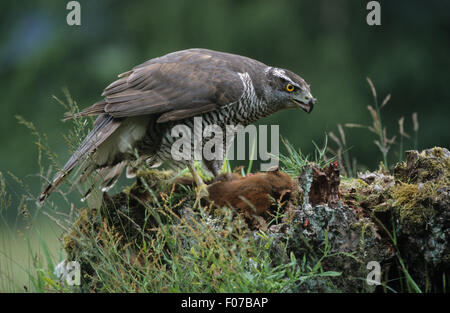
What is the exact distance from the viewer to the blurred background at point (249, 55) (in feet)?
31.0

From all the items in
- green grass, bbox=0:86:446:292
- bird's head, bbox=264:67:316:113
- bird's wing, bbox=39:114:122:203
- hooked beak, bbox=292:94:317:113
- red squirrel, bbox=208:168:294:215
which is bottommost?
green grass, bbox=0:86:446:292

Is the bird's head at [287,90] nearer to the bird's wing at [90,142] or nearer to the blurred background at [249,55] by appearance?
the bird's wing at [90,142]

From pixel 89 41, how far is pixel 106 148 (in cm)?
834

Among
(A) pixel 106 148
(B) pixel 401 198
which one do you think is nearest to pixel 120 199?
(A) pixel 106 148

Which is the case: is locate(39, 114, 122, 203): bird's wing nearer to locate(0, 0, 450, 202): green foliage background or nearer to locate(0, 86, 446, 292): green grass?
locate(0, 86, 446, 292): green grass

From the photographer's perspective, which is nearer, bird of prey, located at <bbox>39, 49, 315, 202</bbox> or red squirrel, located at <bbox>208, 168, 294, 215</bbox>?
red squirrel, located at <bbox>208, 168, 294, 215</bbox>

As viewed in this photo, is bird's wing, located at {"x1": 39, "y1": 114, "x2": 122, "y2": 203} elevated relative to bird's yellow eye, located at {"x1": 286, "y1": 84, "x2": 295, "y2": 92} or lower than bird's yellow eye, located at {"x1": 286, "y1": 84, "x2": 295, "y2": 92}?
lower

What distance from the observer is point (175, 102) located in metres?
3.70

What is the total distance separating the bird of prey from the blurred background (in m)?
5.02

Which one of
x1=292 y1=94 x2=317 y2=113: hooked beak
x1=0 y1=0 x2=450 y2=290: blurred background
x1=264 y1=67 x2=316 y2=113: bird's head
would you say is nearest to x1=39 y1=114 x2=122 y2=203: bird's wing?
x1=264 y1=67 x2=316 y2=113: bird's head

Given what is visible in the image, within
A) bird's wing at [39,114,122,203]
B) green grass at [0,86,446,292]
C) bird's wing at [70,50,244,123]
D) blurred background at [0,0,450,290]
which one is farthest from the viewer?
blurred background at [0,0,450,290]

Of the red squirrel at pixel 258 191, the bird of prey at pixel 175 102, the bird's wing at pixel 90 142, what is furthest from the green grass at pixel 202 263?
the bird of prey at pixel 175 102

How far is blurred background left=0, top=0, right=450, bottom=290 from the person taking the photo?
945cm

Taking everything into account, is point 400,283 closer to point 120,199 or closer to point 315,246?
point 315,246
